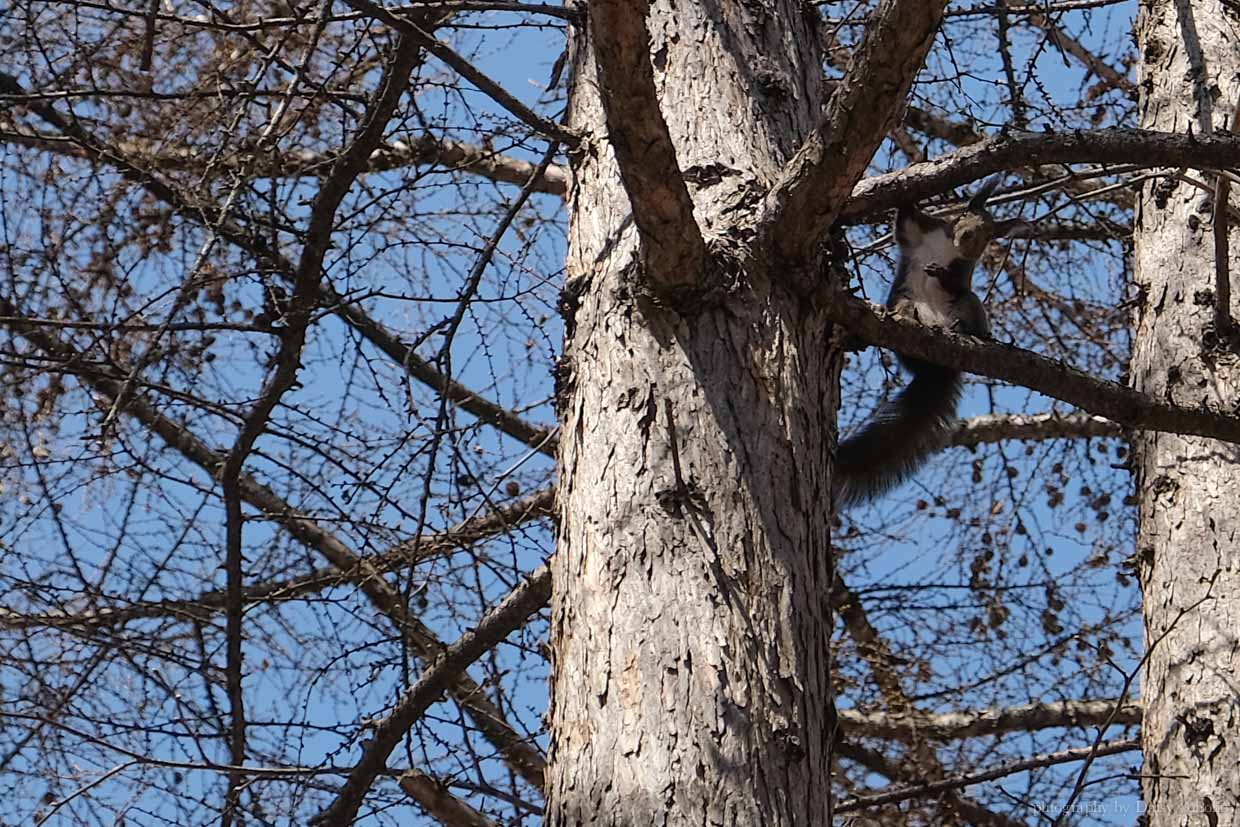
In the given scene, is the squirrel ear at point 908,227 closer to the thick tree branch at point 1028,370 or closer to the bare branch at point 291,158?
the bare branch at point 291,158

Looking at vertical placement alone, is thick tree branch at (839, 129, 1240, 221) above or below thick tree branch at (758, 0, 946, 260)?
above

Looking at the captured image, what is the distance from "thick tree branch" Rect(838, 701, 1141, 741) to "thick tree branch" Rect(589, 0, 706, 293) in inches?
86.5

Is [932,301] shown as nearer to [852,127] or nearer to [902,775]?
[902,775]

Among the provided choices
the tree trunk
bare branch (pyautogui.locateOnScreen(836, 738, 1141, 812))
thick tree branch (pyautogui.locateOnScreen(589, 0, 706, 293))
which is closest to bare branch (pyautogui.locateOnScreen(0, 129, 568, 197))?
the tree trunk

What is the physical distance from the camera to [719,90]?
8.45 ft

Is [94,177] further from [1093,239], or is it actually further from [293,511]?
[1093,239]

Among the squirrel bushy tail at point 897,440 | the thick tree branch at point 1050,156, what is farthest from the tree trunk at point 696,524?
the squirrel bushy tail at point 897,440

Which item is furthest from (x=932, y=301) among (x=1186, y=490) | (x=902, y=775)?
(x=902, y=775)

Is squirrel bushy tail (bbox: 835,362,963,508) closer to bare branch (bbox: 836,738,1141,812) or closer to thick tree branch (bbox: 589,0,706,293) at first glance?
bare branch (bbox: 836,738,1141,812)

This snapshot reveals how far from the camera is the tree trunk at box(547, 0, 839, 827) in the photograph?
6.05 ft

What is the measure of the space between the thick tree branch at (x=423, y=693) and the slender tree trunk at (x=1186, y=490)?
1.19 metres

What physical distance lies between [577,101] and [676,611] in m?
1.22

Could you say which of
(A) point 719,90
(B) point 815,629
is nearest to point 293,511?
(A) point 719,90

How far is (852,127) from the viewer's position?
2084 mm
